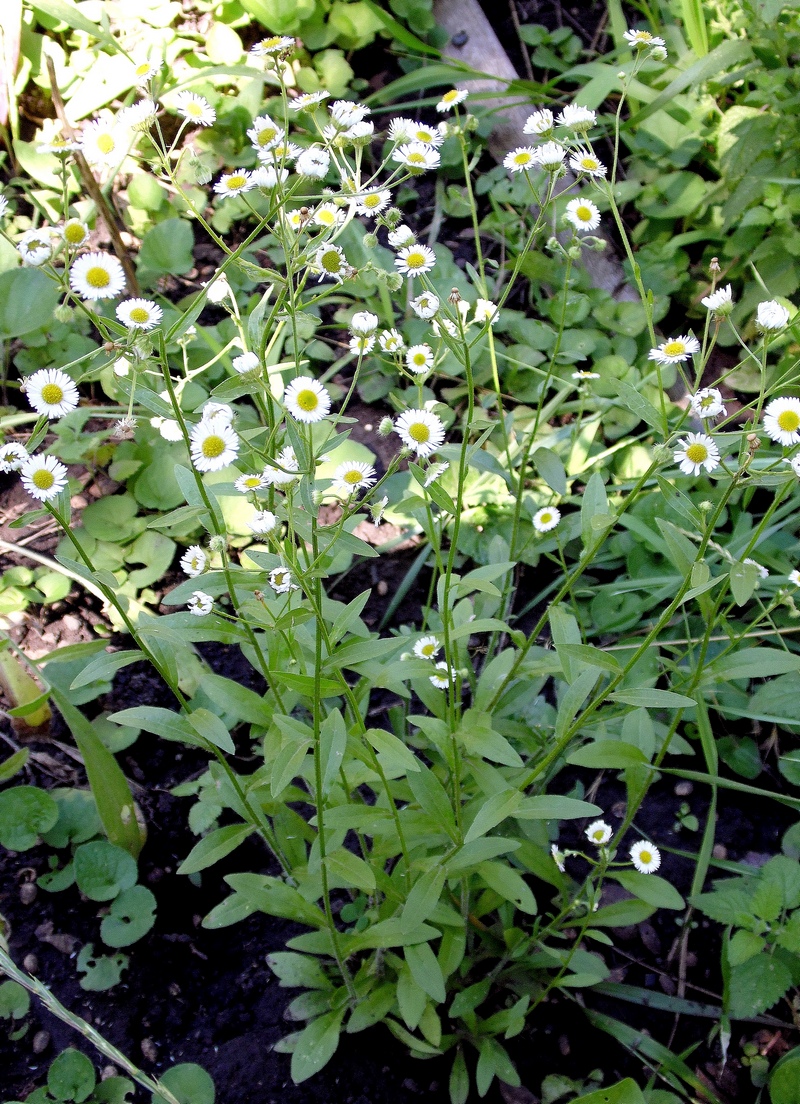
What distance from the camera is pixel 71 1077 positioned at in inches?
56.7

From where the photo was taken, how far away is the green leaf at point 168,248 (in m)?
2.52

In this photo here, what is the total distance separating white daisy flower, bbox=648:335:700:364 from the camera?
1.19 metres

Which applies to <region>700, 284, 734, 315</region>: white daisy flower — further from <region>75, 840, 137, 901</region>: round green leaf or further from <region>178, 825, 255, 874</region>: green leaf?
<region>75, 840, 137, 901</region>: round green leaf

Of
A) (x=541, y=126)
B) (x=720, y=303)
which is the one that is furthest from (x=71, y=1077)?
(x=541, y=126)

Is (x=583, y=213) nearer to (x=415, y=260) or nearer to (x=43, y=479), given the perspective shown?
(x=415, y=260)

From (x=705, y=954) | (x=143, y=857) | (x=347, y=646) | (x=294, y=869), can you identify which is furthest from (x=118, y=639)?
(x=705, y=954)

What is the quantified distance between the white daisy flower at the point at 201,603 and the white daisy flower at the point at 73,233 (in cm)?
51

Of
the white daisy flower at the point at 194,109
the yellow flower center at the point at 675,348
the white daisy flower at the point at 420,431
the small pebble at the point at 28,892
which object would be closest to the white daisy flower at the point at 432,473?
the white daisy flower at the point at 420,431

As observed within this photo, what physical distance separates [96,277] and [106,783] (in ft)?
3.48

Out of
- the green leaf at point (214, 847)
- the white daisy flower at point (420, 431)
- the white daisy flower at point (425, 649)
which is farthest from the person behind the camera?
the white daisy flower at point (425, 649)

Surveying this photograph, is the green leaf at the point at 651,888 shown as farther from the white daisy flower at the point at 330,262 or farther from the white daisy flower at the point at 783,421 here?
the white daisy flower at the point at 330,262

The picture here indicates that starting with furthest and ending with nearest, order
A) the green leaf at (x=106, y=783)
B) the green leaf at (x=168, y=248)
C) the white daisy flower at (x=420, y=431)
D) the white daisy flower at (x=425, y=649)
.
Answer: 1. the green leaf at (x=168, y=248)
2. the green leaf at (x=106, y=783)
3. the white daisy flower at (x=425, y=649)
4. the white daisy flower at (x=420, y=431)

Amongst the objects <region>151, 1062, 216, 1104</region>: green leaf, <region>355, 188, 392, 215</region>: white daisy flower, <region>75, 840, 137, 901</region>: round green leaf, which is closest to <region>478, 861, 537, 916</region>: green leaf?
<region>151, 1062, 216, 1104</region>: green leaf

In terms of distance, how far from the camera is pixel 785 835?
188cm
